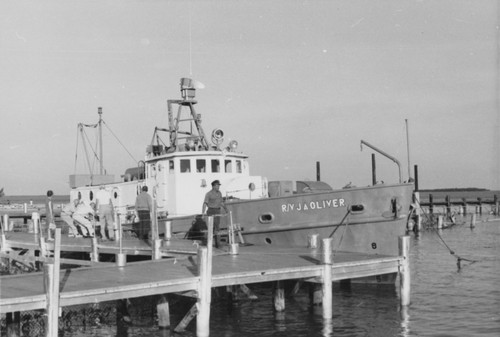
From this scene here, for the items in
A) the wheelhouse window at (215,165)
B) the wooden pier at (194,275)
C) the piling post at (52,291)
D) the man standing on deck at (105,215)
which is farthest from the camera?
the wheelhouse window at (215,165)

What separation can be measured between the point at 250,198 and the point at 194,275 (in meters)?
8.92

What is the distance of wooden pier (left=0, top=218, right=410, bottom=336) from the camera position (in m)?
9.94

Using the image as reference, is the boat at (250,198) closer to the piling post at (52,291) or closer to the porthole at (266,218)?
the porthole at (266,218)

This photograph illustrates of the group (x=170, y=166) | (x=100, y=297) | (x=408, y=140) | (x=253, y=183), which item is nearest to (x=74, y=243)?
(x=170, y=166)

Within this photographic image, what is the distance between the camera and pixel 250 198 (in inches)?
830

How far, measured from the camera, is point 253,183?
2097cm

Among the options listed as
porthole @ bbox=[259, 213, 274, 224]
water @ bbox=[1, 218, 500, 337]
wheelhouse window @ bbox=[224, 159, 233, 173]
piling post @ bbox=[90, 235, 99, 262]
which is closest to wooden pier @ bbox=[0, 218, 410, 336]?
water @ bbox=[1, 218, 500, 337]

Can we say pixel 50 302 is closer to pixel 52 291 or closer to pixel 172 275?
pixel 52 291

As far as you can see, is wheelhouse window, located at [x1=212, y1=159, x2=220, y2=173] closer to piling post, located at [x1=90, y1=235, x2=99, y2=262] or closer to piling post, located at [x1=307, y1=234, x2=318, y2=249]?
piling post, located at [x1=90, y1=235, x2=99, y2=262]

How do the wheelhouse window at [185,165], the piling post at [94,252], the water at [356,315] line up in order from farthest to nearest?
the wheelhouse window at [185,165] → the piling post at [94,252] → the water at [356,315]

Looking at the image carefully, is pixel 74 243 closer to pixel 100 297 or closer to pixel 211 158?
pixel 211 158

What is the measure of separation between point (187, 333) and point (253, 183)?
8.65 metres

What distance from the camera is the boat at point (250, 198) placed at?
58.4 ft

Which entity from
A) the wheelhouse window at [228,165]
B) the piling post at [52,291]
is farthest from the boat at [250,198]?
the piling post at [52,291]
